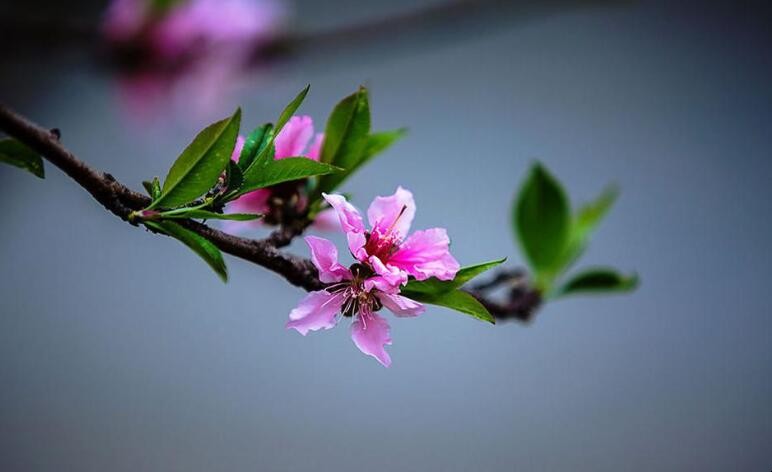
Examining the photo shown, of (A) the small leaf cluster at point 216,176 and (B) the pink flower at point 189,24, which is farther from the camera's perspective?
(B) the pink flower at point 189,24

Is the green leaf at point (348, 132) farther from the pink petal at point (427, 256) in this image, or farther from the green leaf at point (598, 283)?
the green leaf at point (598, 283)

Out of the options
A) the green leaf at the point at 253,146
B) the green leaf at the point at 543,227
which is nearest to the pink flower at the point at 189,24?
the green leaf at the point at 543,227

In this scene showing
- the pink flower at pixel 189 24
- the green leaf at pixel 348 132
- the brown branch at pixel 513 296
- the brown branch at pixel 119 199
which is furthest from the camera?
the pink flower at pixel 189 24

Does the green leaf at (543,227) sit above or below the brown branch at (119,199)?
above

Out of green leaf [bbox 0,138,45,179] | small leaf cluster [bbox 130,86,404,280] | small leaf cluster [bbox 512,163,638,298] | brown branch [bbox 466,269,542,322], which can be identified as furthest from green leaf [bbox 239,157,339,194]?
small leaf cluster [bbox 512,163,638,298]

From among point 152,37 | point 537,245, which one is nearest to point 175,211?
point 537,245

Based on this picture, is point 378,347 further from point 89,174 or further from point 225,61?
point 225,61
